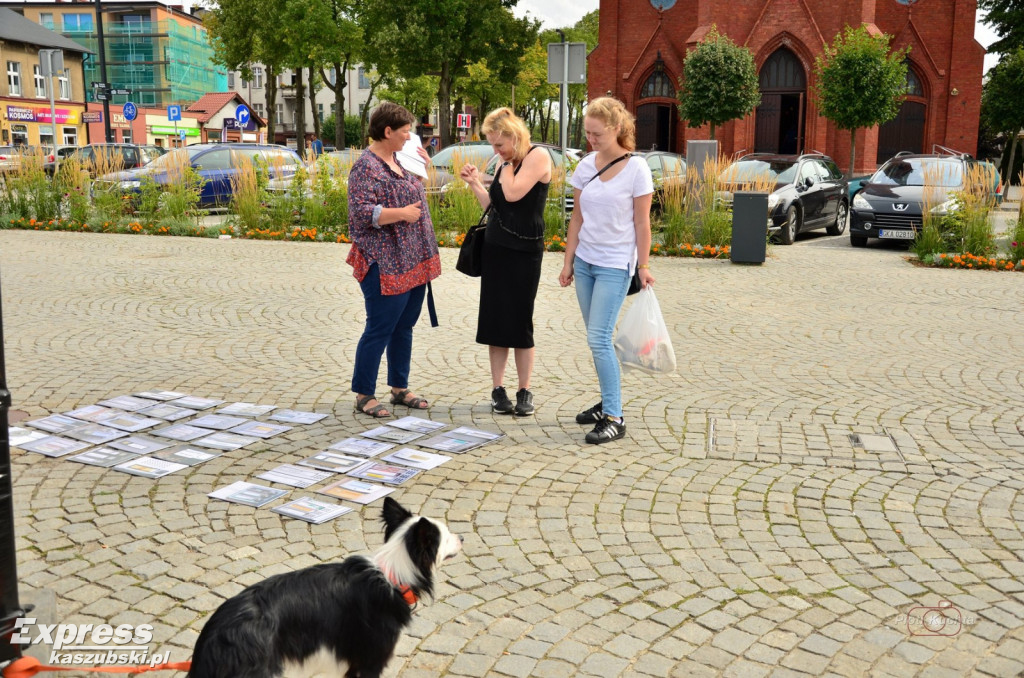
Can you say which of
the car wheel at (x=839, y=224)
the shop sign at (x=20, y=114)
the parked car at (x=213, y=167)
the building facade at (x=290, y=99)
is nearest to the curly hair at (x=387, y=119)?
the parked car at (x=213, y=167)

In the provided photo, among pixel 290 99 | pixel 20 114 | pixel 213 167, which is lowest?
pixel 213 167

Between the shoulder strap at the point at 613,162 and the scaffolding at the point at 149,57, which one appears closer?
the shoulder strap at the point at 613,162

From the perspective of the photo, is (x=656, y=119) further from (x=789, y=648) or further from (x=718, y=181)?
(x=789, y=648)

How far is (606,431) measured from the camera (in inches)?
221

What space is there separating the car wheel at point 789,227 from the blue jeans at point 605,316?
38.5ft

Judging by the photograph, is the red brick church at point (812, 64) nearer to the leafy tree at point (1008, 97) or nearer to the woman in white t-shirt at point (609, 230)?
the leafy tree at point (1008, 97)

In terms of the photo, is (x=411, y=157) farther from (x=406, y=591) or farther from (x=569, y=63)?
(x=569, y=63)

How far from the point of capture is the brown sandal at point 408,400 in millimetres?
6309

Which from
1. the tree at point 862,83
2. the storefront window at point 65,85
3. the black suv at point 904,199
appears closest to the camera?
the black suv at point 904,199

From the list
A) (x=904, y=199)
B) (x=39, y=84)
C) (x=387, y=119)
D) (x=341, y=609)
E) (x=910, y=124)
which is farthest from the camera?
(x=39, y=84)

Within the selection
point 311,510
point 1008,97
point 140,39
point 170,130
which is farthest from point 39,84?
point 311,510

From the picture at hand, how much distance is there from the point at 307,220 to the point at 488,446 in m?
12.4

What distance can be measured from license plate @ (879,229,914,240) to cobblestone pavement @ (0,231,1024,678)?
22.3 feet

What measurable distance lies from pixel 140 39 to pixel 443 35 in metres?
61.2
